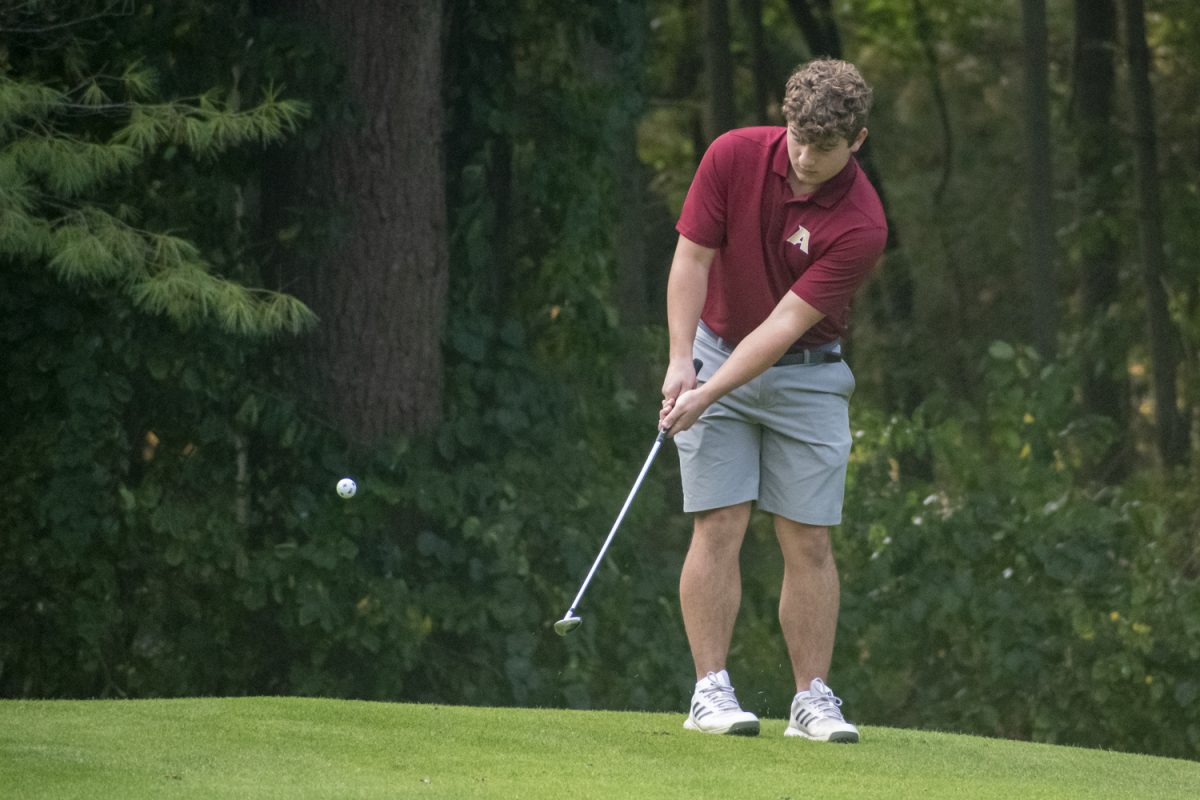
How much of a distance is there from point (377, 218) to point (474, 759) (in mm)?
3283

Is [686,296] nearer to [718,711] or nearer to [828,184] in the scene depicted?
[828,184]

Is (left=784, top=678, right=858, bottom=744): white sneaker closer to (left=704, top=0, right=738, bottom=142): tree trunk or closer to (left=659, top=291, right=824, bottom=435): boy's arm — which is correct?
(left=659, top=291, right=824, bottom=435): boy's arm

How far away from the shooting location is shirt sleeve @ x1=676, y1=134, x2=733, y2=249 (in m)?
4.38

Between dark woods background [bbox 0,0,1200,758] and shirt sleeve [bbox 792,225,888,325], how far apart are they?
2.22 meters

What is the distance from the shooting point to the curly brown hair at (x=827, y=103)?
13.3 ft

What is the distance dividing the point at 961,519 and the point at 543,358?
1.72 metres

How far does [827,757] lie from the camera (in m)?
4.20

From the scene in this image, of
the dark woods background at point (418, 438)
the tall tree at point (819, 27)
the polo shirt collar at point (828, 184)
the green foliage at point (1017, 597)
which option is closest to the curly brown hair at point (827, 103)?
the polo shirt collar at point (828, 184)

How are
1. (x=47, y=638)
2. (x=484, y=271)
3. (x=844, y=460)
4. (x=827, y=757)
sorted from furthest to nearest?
1. (x=484, y=271)
2. (x=47, y=638)
3. (x=844, y=460)
4. (x=827, y=757)

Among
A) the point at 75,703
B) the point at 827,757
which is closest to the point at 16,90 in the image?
the point at 75,703

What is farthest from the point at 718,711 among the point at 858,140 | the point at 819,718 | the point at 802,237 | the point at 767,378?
the point at 858,140

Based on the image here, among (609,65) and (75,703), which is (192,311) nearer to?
(75,703)

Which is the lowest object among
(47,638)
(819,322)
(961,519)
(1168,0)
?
(47,638)

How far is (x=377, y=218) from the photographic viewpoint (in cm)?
691
